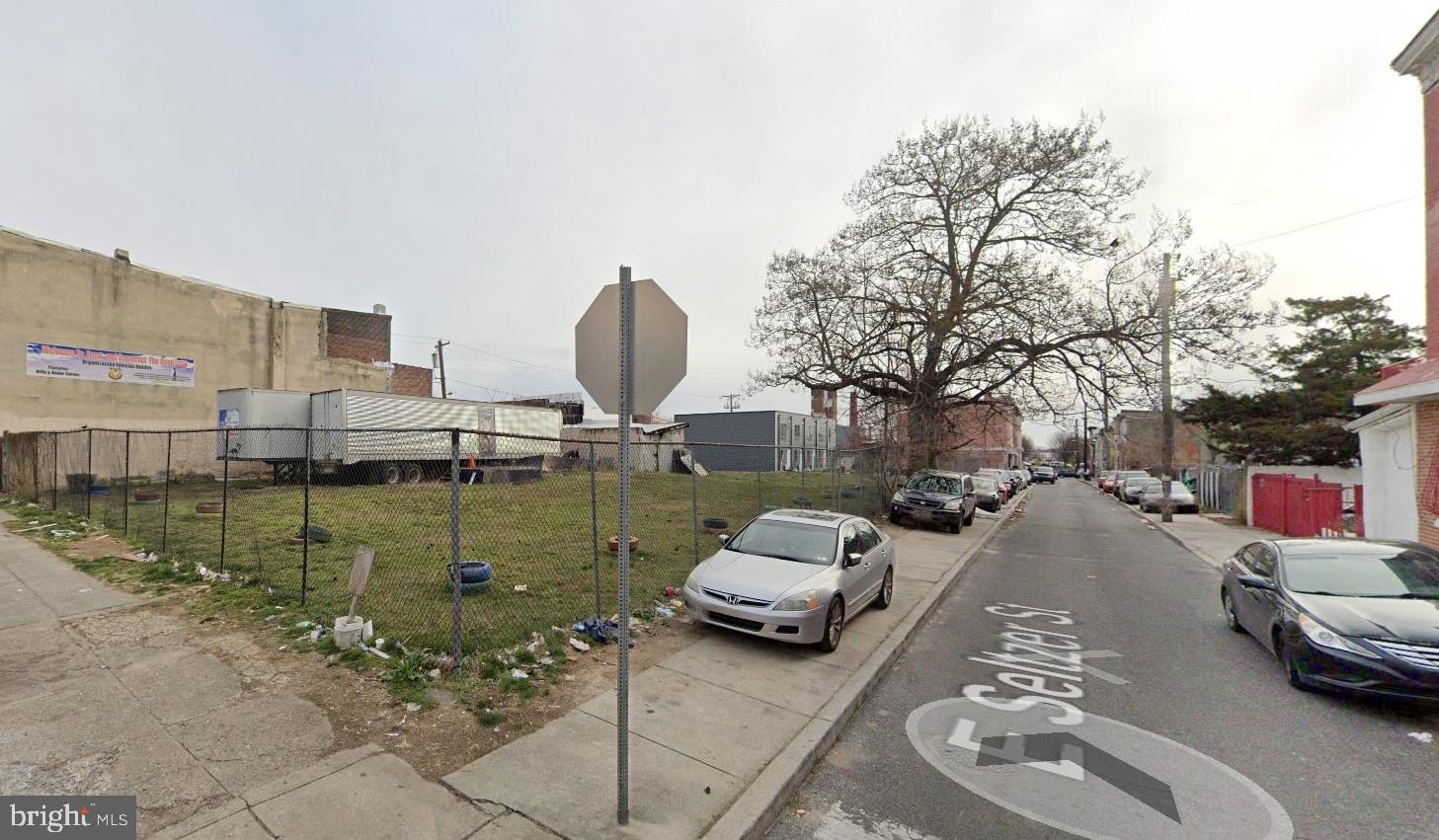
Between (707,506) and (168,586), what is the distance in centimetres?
1199

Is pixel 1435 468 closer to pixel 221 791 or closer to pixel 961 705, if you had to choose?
pixel 961 705

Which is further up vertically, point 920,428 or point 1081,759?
point 920,428

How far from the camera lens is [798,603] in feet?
20.7

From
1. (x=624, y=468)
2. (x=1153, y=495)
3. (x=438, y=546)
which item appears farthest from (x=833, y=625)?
(x=1153, y=495)

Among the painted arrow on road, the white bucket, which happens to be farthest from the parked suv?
the white bucket

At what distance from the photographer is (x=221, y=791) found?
3.46 meters

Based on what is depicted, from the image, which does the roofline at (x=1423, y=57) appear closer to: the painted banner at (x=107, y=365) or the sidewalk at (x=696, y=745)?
the sidewalk at (x=696, y=745)

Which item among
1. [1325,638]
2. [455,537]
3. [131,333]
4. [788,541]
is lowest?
[1325,638]

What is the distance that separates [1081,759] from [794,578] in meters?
2.99

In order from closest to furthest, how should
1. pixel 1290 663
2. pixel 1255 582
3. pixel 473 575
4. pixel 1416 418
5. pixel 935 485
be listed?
1. pixel 1290 663
2. pixel 1255 582
3. pixel 473 575
4. pixel 1416 418
5. pixel 935 485

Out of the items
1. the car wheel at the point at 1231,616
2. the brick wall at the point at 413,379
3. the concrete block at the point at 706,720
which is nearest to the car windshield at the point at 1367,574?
the car wheel at the point at 1231,616

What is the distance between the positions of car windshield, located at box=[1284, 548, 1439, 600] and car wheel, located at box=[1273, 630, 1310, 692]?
21.6 inches

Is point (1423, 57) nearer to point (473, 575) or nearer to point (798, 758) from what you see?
point (798, 758)

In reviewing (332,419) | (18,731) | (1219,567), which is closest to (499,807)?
(18,731)
